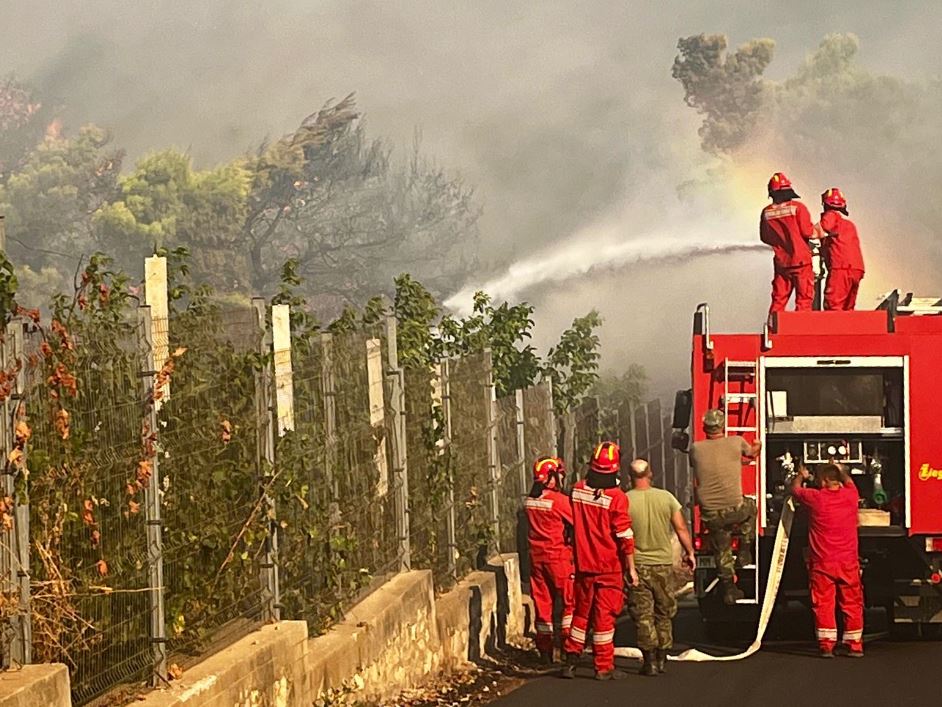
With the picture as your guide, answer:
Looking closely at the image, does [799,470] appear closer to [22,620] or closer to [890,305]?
[890,305]

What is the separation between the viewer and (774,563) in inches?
589

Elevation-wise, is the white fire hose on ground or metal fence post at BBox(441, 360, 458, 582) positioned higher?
metal fence post at BBox(441, 360, 458, 582)

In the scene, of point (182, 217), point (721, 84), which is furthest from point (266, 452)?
point (721, 84)

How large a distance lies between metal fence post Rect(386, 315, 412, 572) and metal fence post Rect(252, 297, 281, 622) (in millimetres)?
2932

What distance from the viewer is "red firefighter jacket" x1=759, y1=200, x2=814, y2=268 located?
18172 mm

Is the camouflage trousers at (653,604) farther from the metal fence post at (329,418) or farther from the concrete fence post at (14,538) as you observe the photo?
the concrete fence post at (14,538)

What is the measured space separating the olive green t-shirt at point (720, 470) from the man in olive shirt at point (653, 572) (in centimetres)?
124

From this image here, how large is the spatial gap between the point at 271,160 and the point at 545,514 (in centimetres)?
6029

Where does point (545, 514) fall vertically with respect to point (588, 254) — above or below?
below

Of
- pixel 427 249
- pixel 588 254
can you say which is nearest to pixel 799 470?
pixel 588 254

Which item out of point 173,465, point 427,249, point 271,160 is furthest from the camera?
point 427,249

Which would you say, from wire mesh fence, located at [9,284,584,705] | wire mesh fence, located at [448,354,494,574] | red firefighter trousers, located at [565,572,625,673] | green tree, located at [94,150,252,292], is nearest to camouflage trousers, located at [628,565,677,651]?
red firefighter trousers, located at [565,572,625,673]

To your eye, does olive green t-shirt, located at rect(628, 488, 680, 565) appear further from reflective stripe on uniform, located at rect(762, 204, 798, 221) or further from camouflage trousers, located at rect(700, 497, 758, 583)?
reflective stripe on uniform, located at rect(762, 204, 798, 221)

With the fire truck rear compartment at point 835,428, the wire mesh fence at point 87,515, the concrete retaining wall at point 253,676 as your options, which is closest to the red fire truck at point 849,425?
the fire truck rear compartment at point 835,428
